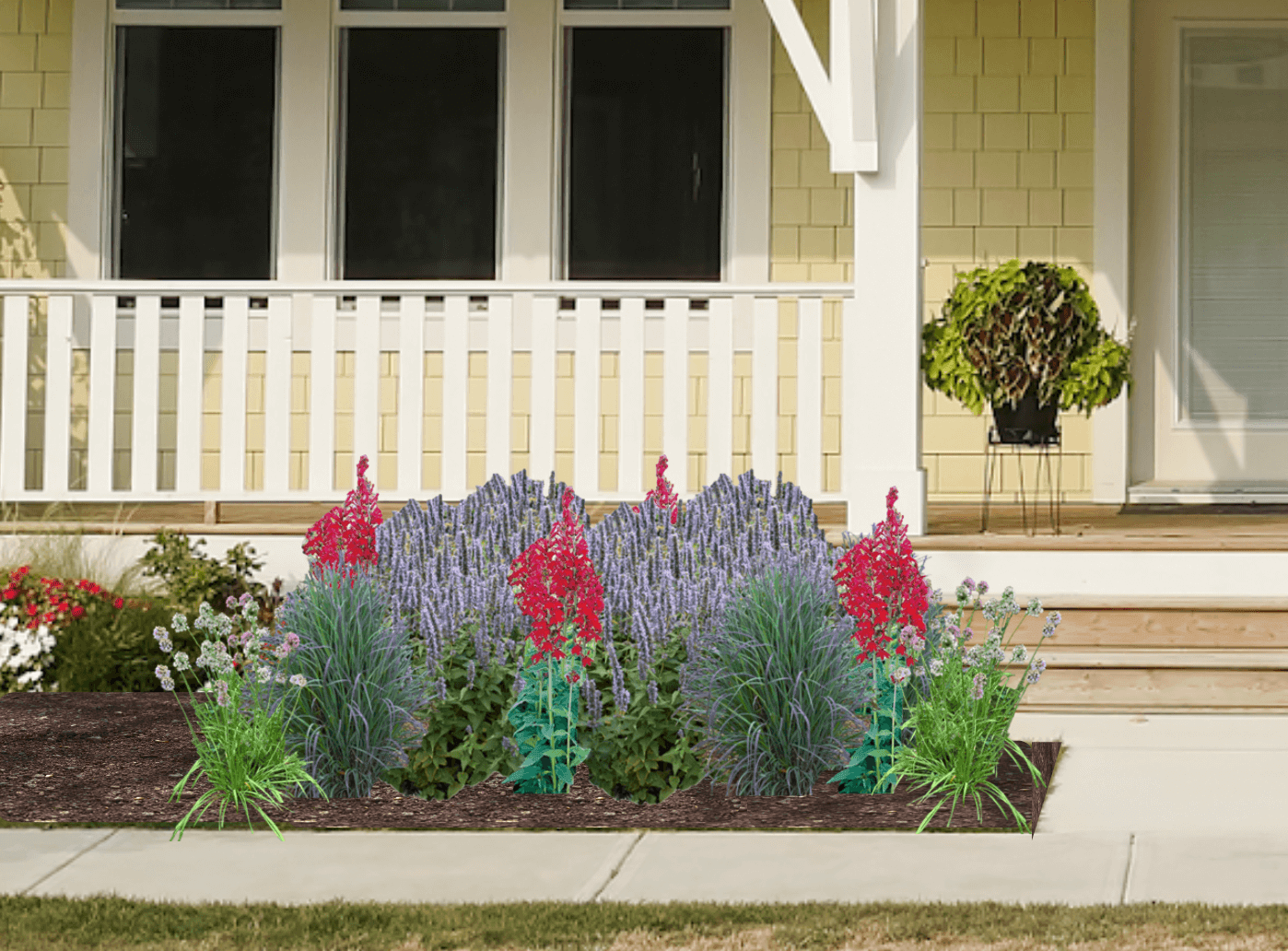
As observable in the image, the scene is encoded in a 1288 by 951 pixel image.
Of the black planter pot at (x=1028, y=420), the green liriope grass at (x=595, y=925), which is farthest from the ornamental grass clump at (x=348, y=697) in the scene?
the black planter pot at (x=1028, y=420)

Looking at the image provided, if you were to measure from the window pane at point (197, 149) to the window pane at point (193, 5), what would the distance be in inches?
3.9

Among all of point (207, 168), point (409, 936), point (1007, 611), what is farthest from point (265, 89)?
point (409, 936)

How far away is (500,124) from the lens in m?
7.98

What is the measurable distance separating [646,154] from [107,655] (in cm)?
370

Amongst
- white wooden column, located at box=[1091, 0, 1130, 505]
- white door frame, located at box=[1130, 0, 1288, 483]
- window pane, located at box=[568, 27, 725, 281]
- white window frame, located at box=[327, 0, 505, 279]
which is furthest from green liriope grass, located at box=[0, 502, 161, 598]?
white door frame, located at box=[1130, 0, 1288, 483]

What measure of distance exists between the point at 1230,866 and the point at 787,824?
97 centimetres

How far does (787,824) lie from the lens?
12.6 feet

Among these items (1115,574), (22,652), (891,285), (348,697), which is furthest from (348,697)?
(1115,574)

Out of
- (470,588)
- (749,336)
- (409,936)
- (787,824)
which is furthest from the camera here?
(749,336)

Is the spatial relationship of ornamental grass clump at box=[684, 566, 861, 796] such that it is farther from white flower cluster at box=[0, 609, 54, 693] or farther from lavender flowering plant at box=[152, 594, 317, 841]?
white flower cluster at box=[0, 609, 54, 693]

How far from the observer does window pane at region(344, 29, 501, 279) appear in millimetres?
7996

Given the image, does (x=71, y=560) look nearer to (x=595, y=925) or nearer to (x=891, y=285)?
(x=891, y=285)

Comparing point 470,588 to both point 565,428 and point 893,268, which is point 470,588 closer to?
point 893,268

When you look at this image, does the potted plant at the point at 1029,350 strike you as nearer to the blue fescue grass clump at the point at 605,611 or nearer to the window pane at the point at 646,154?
the blue fescue grass clump at the point at 605,611
